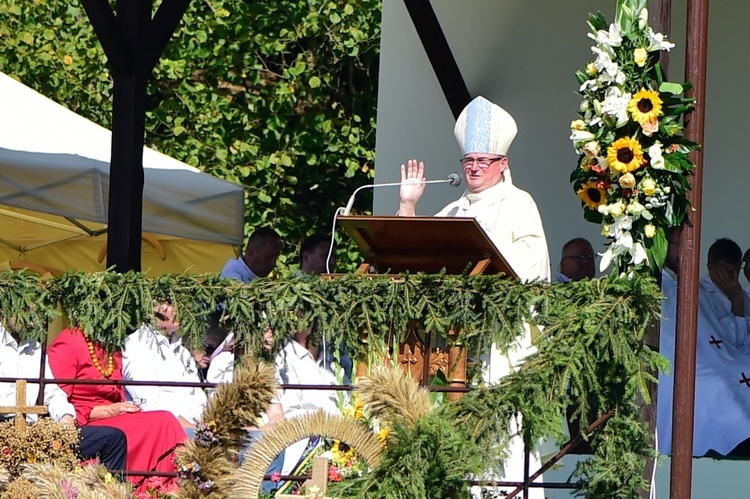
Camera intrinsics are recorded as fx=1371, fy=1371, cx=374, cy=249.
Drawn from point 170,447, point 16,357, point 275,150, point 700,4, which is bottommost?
point 170,447

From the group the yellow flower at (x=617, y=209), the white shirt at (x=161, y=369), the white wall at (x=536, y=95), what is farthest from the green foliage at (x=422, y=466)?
the white wall at (x=536, y=95)

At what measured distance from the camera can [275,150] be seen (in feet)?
54.2

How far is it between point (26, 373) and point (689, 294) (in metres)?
2.61

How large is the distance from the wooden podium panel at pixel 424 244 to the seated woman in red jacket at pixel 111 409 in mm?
1188

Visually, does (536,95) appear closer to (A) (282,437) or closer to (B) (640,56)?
(B) (640,56)

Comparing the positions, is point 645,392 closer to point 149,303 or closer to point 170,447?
point 149,303

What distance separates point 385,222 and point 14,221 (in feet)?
20.7

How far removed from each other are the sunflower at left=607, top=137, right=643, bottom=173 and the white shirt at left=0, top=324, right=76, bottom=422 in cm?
233

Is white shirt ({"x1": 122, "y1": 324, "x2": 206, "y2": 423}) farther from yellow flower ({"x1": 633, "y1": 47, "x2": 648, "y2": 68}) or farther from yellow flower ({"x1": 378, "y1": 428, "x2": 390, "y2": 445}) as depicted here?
yellow flower ({"x1": 633, "y1": 47, "x2": 648, "y2": 68})

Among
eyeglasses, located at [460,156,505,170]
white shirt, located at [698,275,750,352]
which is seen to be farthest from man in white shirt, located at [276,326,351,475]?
white shirt, located at [698,275,750,352]

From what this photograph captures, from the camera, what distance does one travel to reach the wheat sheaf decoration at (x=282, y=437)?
4605 mm

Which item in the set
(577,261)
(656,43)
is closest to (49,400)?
(656,43)

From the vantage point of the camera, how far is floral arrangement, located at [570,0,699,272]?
5.14 m

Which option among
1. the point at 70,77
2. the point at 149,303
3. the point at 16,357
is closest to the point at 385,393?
the point at 149,303
